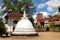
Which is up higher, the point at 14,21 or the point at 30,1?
the point at 30,1

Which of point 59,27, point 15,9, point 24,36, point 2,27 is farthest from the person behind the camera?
point 15,9

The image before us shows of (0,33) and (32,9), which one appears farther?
(32,9)

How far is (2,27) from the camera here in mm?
28672

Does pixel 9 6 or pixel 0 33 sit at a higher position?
pixel 9 6

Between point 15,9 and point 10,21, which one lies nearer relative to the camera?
point 10,21

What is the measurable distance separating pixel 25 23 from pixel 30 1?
31.4 metres

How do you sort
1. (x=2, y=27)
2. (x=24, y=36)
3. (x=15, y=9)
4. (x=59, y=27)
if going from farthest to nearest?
(x=15, y=9), (x=59, y=27), (x=2, y=27), (x=24, y=36)

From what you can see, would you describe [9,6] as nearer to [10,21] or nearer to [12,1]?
[12,1]

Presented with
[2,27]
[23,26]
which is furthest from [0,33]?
[23,26]

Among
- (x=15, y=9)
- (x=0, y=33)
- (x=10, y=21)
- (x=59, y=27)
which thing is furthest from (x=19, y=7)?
(x=0, y=33)

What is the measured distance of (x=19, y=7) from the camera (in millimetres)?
56938

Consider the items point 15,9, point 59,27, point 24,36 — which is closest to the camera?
point 24,36

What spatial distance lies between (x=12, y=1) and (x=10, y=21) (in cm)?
1288

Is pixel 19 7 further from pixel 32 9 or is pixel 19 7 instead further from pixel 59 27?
pixel 59 27
